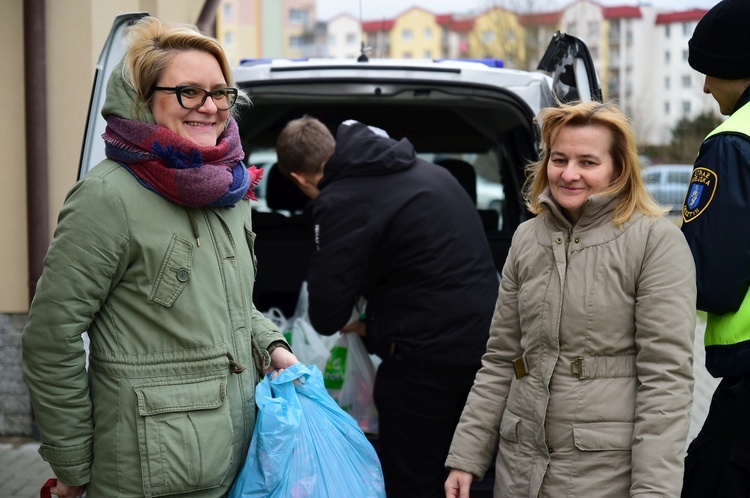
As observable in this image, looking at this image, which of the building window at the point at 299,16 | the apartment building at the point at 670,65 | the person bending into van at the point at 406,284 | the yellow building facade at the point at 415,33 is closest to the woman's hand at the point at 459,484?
the person bending into van at the point at 406,284

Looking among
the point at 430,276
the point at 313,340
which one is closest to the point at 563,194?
the point at 430,276

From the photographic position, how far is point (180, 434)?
2.03 meters

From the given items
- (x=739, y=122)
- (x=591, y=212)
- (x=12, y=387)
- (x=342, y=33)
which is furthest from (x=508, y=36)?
(x=342, y=33)

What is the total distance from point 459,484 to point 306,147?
1.64m

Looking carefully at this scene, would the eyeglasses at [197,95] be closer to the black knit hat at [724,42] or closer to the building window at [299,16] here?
the black knit hat at [724,42]

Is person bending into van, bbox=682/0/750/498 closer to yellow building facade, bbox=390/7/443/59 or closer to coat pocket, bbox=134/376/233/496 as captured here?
coat pocket, bbox=134/376/233/496

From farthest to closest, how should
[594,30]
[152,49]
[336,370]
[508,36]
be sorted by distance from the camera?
[594,30] < [508,36] < [336,370] < [152,49]

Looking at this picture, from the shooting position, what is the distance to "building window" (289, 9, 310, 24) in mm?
89125

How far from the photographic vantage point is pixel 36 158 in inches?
192

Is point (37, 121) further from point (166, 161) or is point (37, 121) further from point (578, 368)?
point (578, 368)

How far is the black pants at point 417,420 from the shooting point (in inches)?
130

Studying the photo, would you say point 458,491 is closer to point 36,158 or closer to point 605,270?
point 605,270

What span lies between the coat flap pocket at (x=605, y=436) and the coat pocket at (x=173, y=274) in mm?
981

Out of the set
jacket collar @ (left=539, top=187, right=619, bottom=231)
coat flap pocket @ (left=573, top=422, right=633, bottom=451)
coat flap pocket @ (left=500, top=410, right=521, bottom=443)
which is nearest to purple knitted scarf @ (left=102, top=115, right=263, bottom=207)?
jacket collar @ (left=539, top=187, right=619, bottom=231)
